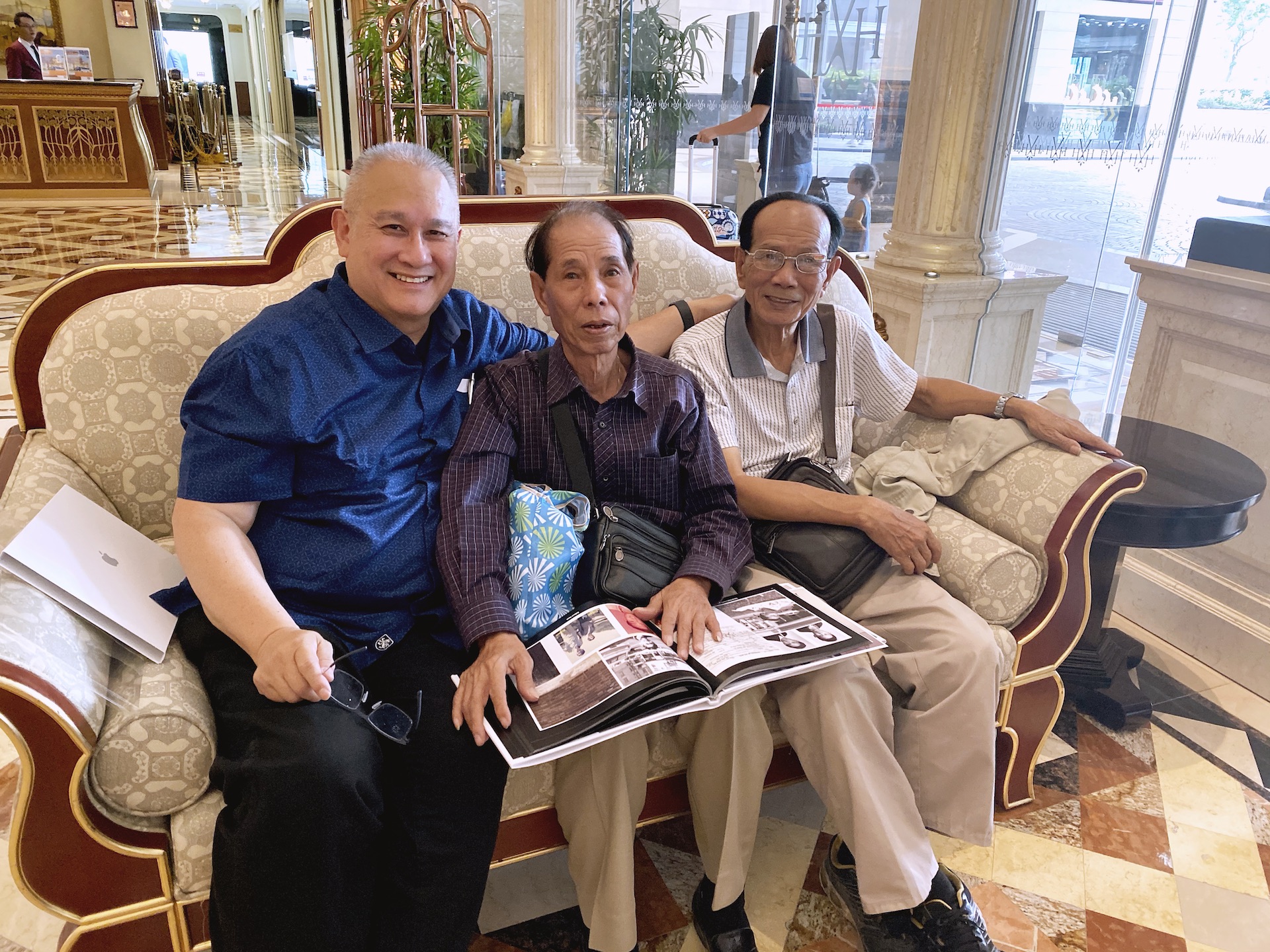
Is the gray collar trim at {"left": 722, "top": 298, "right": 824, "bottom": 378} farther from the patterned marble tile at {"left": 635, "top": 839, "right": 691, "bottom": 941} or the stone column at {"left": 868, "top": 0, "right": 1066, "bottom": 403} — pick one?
the stone column at {"left": 868, "top": 0, "right": 1066, "bottom": 403}

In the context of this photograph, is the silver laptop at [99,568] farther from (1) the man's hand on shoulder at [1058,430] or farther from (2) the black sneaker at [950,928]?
(1) the man's hand on shoulder at [1058,430]

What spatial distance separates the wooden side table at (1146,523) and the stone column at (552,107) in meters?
3.76

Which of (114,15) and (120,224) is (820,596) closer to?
(120,224)

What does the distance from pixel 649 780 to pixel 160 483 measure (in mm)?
1057

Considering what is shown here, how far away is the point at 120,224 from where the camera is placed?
7.88m

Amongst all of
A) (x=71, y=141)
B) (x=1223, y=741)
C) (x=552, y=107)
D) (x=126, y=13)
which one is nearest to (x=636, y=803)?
(x=1223, y=741)

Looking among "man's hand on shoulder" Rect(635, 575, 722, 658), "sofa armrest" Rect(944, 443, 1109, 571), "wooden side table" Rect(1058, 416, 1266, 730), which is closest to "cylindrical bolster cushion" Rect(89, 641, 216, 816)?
"man's hand on shoulder" Rect(635, 575, 722, 658)

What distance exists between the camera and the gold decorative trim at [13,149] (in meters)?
9.03

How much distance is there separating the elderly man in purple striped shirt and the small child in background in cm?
222

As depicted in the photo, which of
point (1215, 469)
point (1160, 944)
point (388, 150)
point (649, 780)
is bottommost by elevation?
point (1160, 944)

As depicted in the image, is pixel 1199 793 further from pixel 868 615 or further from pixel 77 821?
pixel 77 821

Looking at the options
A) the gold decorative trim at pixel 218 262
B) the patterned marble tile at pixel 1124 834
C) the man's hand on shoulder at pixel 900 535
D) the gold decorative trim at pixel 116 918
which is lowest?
the patterned marble tile at pixel 1124 834

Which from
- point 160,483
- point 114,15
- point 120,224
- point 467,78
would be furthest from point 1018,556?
point 114,15

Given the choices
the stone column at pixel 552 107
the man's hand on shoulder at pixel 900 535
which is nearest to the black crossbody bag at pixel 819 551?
the man's hand on shoulder at pixel 900 535
